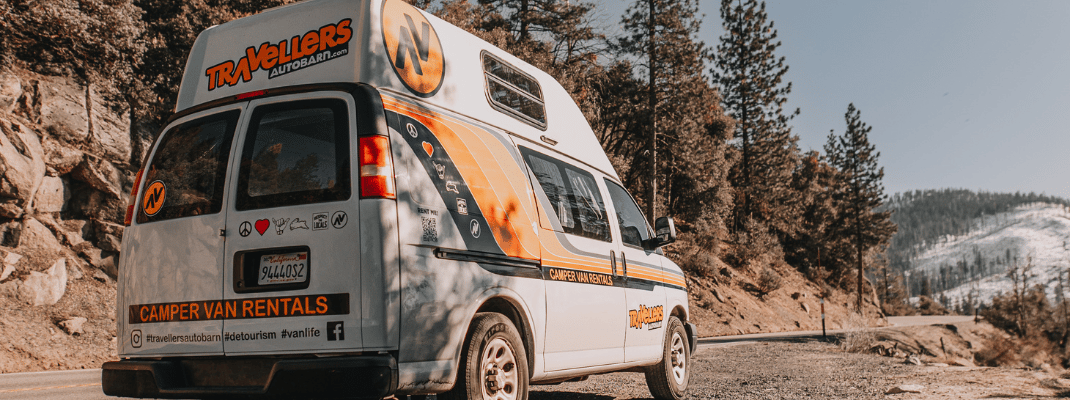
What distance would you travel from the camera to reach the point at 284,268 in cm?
409

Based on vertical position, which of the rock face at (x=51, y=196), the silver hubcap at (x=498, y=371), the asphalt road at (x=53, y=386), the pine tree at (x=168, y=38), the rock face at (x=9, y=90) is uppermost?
the pine tree at (x=168, y=38)

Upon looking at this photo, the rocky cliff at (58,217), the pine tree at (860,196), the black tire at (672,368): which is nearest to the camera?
the black tire at (672,368)

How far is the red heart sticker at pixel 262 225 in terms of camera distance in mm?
4152

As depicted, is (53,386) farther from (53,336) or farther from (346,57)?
(346,57)

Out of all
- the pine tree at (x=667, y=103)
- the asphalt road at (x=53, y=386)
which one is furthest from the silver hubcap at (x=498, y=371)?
the pine tree at (x=667, y=103)

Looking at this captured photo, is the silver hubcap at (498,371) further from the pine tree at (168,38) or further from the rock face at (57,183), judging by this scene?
the pine tree at (168,38)

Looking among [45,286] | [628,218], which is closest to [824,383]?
[628,218]

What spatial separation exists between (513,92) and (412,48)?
1.39 metres

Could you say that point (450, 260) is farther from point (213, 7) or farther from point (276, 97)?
point (213, 7)

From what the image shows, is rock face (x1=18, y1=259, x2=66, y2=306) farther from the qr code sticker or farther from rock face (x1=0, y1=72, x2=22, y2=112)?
the qr code sticker

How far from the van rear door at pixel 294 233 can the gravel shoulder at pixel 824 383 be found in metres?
4.10

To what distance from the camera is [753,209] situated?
47.8 metres

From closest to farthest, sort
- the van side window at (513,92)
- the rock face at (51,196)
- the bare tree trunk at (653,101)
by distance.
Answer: the van side window at (513,92) < the rock face at (51,196) < the bare tree trunk at (653,101)

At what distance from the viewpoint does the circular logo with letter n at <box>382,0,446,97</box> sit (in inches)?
183
